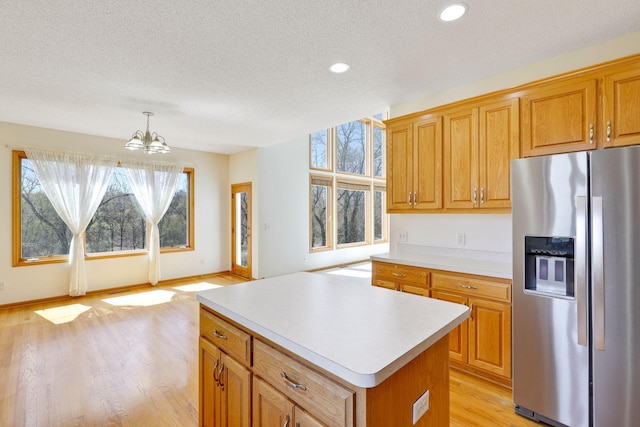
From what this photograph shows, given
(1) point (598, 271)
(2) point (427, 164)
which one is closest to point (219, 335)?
(1) point (598, 271)

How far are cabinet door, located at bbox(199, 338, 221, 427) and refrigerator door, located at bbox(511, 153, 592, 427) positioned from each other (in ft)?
6.33

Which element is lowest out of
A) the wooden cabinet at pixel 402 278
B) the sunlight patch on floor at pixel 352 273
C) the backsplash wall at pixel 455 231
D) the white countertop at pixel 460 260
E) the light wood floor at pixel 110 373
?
the light wood floor at pixel 110 373

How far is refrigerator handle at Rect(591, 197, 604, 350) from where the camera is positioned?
5.59 feet

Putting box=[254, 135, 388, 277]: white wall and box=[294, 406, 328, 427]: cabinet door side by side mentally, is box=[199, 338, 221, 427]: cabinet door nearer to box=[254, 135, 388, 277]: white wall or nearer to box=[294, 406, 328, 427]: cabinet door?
box=[294, 406, 328, 427]: cabinet door

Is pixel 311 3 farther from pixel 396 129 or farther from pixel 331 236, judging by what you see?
pixel 331 236

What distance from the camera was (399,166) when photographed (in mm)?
3309

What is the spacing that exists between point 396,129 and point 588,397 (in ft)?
8.59

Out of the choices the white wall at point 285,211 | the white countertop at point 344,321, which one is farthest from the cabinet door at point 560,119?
the white wall at point 285,211

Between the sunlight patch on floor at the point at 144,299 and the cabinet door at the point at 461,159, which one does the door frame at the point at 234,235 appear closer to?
the sunlight patch on floor at the point at 144,299

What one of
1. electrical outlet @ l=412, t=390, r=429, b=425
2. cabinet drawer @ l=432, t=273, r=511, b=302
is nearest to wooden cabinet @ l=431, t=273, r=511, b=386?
cabinet drawer @ l=432, t=273, r=511, b=302

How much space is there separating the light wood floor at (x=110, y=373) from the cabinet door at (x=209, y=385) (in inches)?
20.5

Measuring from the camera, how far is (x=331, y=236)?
24.0 ft

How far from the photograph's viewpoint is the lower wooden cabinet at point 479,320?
228cm

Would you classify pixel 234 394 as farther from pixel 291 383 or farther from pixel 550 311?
pixel 550 311
